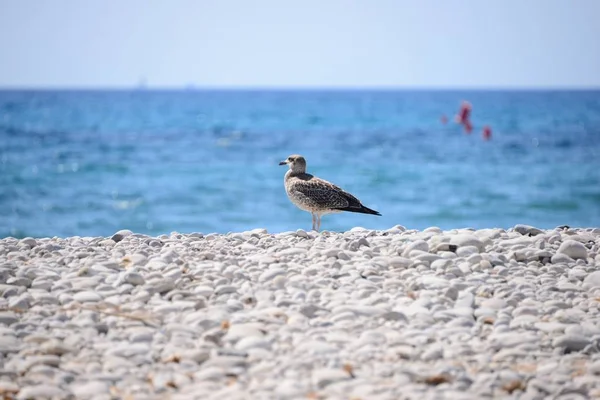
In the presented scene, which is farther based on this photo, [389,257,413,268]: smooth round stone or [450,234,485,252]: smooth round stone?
[450,234,485,252]: smooth round stone

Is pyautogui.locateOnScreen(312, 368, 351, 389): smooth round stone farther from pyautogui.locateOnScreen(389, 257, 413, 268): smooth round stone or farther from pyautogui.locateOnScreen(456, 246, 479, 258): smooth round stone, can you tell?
pyautogui.locateOnScreen(456, 246, 479, 258): smooth round stone

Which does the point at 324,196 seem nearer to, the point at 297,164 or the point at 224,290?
the point at 297,164

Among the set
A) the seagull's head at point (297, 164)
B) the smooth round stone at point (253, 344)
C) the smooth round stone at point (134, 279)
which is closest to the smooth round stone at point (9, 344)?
the smooth round stone at point (134, 279)

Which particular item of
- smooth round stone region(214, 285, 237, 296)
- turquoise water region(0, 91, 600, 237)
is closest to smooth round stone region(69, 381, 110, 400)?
smooth round stone region(214, 285, 237, 296)

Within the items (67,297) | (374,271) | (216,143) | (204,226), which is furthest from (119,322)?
(216,143)

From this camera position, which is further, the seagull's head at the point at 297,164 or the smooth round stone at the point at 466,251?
the seagull's head at the point at 297,164

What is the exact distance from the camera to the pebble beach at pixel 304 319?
16.0 feet

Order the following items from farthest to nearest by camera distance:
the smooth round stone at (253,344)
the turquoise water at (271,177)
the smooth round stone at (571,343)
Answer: the turquoise water at (271,177) → the smooth round stone at (571,343) → the smooth round stone at (253,344)

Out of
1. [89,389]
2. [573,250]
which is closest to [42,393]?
[89,389]

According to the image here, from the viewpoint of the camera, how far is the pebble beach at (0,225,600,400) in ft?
16.0

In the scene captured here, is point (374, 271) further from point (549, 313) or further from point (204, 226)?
point (204, 226)

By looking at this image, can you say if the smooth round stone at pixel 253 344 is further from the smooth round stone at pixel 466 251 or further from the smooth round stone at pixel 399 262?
the smooth round stone at pixel 466 251

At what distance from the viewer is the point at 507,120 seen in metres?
60.6

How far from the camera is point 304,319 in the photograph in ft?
18.8
